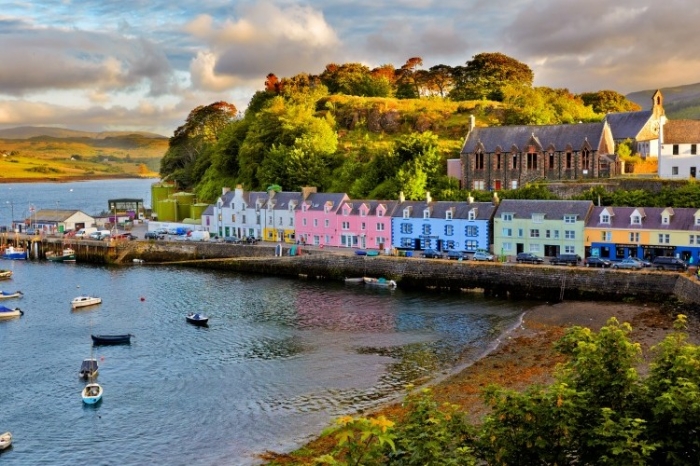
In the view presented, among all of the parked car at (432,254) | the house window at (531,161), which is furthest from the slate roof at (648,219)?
the house window at (531,161)

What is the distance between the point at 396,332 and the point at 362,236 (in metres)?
23.6

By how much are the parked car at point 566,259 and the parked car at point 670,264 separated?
5.28m

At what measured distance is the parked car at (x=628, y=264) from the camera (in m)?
47.4

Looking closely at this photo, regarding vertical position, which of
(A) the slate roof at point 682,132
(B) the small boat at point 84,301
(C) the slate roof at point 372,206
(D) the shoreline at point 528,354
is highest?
(A) the slate roof at point 682,132

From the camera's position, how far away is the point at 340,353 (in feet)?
117

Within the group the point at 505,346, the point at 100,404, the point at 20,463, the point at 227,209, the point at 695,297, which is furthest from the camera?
the point at 227,209

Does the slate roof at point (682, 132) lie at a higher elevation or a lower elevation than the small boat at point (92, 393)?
higher

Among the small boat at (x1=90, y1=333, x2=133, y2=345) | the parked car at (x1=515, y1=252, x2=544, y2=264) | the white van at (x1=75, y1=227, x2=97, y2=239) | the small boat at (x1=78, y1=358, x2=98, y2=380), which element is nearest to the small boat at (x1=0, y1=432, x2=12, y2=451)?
the small boat at (x1=78, y1=358, x2=98, y2=380)

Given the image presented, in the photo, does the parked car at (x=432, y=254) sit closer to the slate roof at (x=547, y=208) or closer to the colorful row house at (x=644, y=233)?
the slate roof at (x=547, y=208)

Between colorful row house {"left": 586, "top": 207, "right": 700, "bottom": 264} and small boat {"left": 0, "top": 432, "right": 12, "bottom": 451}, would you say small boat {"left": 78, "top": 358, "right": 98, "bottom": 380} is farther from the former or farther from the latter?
colorful row house {"left": 586, "top": 207, "right": 700, "bottom": 264}

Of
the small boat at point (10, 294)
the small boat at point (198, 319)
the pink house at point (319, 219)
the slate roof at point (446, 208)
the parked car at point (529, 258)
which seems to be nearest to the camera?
the small boat at point (198, 319)

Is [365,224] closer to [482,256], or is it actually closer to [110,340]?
[482,256]

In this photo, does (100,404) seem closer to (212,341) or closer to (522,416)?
(212,341)

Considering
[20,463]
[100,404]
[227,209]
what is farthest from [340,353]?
[227,209]
